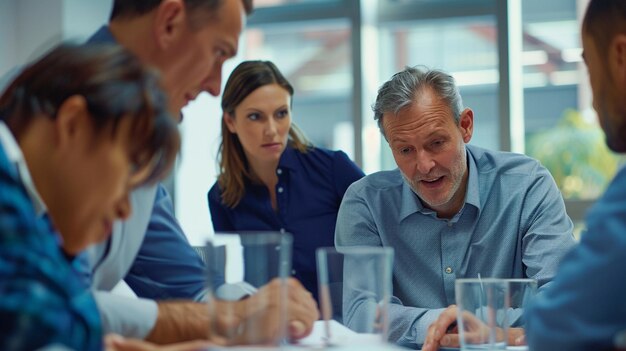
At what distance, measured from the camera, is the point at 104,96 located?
3.87 ft

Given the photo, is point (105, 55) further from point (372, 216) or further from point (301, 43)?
point (301, 43)

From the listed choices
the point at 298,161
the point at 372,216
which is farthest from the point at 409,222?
the point at 298,161

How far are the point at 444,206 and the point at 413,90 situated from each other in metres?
0.35

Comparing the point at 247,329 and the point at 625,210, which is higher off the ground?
the point at 625,210

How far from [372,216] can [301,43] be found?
3.25 m

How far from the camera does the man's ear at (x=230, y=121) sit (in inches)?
138

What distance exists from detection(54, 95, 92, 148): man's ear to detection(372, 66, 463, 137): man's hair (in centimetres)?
157

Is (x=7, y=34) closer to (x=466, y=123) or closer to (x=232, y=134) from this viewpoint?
(x=232, y=134)

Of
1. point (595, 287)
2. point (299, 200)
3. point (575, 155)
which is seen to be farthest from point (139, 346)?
point (575, 155)

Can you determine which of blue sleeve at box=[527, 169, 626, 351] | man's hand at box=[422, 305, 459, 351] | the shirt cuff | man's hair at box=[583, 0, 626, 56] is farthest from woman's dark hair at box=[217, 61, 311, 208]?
blue sleeve at box=[527, 169, 626, 351]

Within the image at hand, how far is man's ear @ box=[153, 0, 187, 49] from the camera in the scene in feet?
5.37

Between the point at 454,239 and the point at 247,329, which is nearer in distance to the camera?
the point at 247,329

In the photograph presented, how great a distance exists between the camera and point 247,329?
3.88ft

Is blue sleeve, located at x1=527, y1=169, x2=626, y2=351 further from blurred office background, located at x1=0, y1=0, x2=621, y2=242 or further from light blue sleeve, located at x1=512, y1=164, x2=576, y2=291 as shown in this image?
blurred office background, located at x1=0, y1=0, x2=621, y2=242
